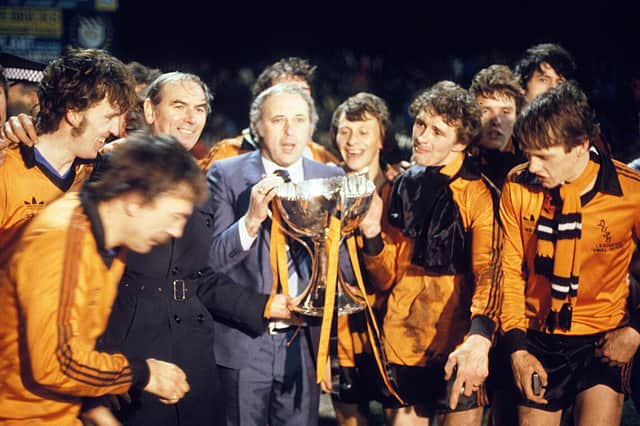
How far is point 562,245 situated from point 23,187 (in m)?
1.78

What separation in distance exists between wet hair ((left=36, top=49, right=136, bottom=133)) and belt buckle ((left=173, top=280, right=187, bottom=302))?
637mm

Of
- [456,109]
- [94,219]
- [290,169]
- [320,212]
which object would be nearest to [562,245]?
[456,109]

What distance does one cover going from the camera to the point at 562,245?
2.36 m

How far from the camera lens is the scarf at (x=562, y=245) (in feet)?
7.73

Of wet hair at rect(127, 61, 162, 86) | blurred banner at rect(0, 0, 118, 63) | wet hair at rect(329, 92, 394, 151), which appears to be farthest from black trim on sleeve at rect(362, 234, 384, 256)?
blurred banner at rect(0, 0, 118, 63)

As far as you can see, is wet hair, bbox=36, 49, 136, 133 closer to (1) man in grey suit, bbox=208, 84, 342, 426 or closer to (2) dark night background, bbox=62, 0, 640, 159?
(1) man in grey suit, bbox=208, 84, 342, 426

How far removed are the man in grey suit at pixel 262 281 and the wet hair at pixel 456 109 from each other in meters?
0.49

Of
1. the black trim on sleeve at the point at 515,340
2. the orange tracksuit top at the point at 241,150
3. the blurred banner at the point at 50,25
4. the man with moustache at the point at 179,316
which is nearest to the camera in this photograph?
the man with moustache at the point at 179,316

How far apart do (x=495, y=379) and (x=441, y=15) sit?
19.8 feet

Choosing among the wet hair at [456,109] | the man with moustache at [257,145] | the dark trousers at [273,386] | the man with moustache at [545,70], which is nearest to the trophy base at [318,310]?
the dark trousers at [273,386]

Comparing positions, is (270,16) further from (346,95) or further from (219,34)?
(346,95)

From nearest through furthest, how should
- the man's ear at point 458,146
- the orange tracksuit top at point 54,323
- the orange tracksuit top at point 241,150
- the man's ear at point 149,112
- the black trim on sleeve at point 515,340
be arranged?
the orange tracksuit top at point 54,323 → the black trim on sleeve at point 515,340 → the man's ear at point 458,146 → the man's ear at point 149,112 → the orange tracksuit top at point 241,150

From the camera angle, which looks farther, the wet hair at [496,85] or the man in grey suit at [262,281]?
the wet hair at [496,85]

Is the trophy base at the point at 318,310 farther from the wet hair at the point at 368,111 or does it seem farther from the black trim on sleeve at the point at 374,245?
the wet hair at the point at 368,111
